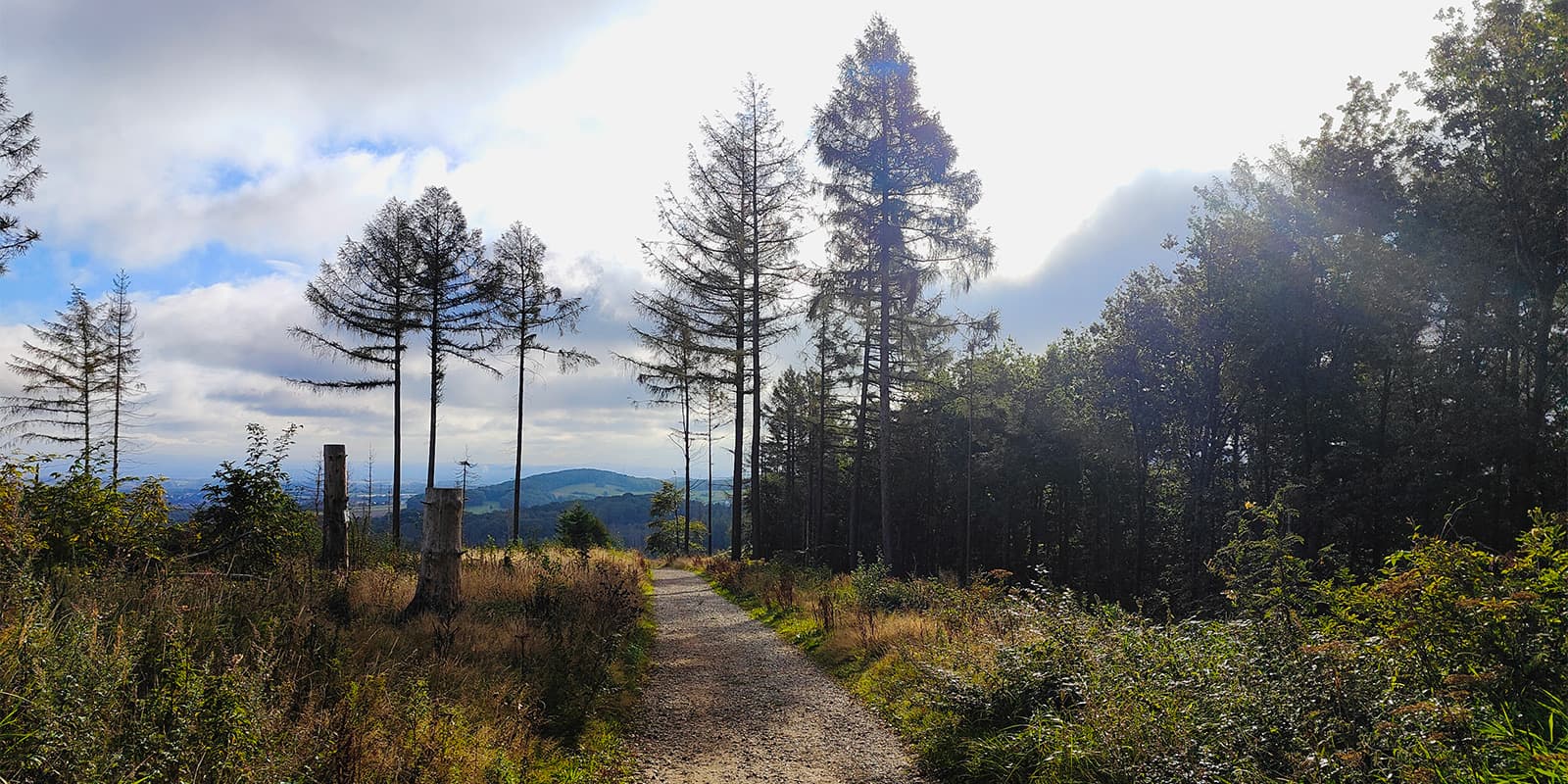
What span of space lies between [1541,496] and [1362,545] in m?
4.57

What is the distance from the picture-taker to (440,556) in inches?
342

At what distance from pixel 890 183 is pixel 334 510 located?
46.8 ft

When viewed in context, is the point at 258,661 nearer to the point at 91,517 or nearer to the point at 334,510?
the point at 91,517

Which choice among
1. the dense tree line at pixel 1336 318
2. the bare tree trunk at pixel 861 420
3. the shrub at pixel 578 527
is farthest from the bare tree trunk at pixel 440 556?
the shrub at pixel 578 527

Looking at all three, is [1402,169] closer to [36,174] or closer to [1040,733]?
[1040,733]

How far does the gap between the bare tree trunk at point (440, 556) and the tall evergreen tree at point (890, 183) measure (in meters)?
11.3

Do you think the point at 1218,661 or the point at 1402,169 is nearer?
the point at 1218,661

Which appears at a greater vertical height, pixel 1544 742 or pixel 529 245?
pixel 529 245

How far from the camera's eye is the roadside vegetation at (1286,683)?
10.2ft

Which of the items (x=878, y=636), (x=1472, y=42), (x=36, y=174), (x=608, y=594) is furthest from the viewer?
(x=1472, y=42)

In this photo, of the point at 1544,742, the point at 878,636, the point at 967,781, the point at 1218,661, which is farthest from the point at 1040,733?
the point at 878,636

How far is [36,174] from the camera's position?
47.0 feet

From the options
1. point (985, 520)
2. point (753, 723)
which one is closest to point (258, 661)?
point (753, 723)

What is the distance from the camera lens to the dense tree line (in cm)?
1772
